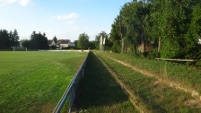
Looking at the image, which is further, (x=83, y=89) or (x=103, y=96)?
(x=83, y=89)

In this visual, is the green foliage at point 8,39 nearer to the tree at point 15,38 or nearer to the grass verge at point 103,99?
the tree at point 15,38

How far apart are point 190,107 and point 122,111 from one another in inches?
78.5

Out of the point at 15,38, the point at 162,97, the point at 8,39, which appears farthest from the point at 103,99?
the point at 15,38

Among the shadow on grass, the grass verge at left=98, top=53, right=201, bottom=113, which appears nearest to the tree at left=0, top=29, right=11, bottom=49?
A: the shadow on grass

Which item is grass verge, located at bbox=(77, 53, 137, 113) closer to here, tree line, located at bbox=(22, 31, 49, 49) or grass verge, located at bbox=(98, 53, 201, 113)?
grass verge, located at bbox=(98, 53, 201, 113)

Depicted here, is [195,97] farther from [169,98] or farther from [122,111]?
[122,111]

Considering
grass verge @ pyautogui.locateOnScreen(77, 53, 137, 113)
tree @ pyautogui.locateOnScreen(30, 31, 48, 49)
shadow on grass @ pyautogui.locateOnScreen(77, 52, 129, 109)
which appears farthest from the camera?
tree @ pyautogui.locateOnScreen(30, 31, 48, 49)

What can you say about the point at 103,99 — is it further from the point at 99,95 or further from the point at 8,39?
the point at 8,39

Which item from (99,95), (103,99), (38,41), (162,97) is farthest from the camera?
(38,41)

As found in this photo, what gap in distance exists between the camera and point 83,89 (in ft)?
43.9

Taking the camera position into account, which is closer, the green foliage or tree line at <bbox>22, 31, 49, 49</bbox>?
the green foliage

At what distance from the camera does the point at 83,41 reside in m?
158

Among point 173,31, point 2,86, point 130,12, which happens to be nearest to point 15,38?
point 130,12

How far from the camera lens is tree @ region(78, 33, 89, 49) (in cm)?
15662
